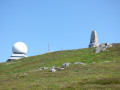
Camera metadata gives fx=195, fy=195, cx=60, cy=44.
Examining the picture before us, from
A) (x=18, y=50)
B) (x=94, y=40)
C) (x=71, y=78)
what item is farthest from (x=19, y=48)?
(x=71, y=78)

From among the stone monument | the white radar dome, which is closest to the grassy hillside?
the white radar dome

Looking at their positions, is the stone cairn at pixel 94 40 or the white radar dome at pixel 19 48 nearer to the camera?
the stone cairn at pixel 94 40

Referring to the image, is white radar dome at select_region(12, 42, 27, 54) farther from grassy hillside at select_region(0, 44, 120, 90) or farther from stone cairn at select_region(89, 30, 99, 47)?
grassy hillside at select_region(0, 44, 120, 90)

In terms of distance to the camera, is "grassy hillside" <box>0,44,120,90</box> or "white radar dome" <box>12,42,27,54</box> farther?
"white radar dome" <box>12,42,27,54</box>

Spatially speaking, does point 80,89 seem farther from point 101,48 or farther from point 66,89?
point 101,48

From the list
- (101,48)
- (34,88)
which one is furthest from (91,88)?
(101,48)

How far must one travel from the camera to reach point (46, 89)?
19.3m

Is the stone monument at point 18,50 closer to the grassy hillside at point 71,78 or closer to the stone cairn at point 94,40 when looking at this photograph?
the stone cairn at point 94,40

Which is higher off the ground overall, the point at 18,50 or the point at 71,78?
the point at 18,50

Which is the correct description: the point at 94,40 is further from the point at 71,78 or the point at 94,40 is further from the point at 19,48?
the point at 71,78

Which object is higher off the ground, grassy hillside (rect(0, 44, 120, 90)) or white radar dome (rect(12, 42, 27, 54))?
white radar dome (rect(12, 42, 27, 54))

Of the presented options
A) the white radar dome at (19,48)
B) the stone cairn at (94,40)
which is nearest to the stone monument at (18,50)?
the white radar dome at (19,48)

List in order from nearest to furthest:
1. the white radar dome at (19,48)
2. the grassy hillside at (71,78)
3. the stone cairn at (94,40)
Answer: the grassy hillside at (71,78) < the stone cairn at (94,40) < the white radar dome at (19,48)

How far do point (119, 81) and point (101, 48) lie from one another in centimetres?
4805
